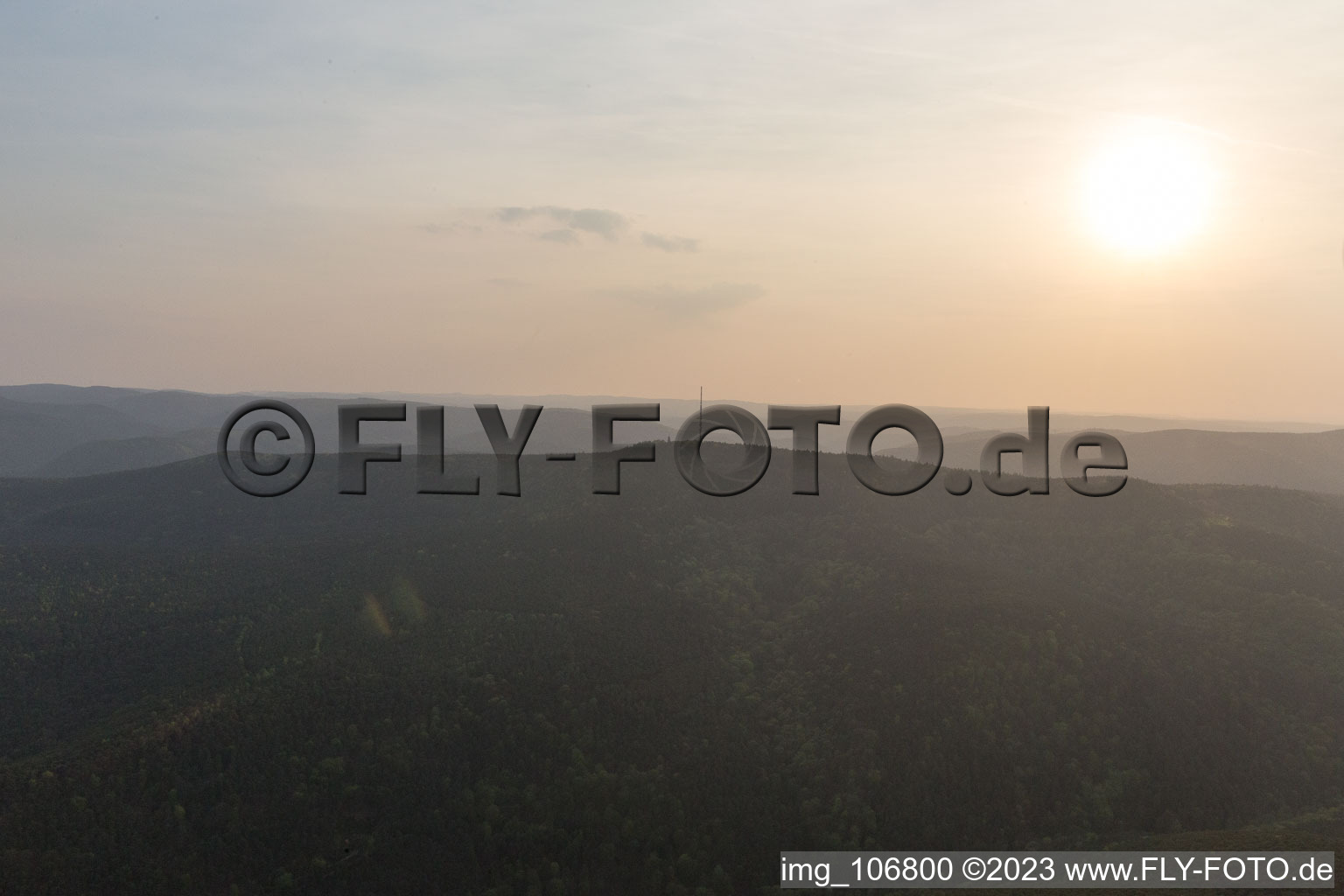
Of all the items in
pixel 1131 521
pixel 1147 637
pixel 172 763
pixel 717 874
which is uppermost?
pixel 1131 521

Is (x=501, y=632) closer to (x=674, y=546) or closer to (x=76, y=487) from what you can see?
(x=674, y=546)

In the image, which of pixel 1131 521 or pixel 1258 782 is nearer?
pixel 1258 782

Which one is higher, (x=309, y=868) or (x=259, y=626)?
(x=259, y=626)

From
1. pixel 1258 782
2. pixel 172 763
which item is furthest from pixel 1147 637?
pixel 172 763

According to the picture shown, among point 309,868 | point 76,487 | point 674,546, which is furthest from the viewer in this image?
point 76,487

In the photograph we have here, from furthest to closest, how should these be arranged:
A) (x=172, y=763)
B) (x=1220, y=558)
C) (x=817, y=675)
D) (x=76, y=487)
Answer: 1. (x=76, y=487)
2. (x=1220, y=558)
3. (x=817, y=675)
4. (x=172, y=763)

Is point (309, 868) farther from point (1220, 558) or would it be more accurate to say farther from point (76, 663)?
point (1220, 558)
